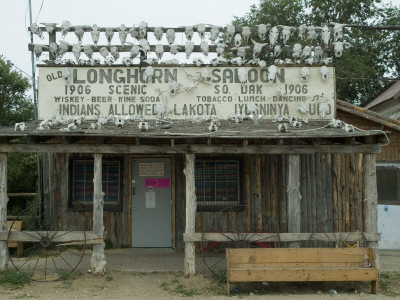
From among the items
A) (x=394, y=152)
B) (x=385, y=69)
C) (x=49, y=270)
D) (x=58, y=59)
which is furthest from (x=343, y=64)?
(x=49, y=270)

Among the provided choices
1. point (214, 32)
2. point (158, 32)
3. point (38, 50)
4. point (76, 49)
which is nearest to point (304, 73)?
point (214, 32)

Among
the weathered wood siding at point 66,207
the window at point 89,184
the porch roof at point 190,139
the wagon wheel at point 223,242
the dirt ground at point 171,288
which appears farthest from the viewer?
the window at point 89,184

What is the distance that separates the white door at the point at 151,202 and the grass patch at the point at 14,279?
300cm

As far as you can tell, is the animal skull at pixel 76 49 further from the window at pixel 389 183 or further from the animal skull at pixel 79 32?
the window at pixel 389 183

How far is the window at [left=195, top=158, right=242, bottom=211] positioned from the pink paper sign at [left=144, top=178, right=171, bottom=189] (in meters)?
0.72

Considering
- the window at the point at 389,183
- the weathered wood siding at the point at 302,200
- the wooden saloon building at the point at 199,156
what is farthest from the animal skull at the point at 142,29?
the window at the point at 389,183

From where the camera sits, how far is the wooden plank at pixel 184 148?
8250 millimetres

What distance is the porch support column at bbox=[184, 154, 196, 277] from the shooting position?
26.8ft

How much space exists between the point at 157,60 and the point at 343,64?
13.3 metres

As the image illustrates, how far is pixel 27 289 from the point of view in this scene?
7523 mm

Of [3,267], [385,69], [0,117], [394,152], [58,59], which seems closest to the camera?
[3,267]

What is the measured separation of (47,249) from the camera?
863 centimetres

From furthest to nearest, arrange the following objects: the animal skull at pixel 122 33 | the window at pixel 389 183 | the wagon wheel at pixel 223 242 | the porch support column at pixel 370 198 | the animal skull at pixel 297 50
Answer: the window at pixel 389 183
the animal skull at pixel 297 50
the animal skull at pixel 122 33
the porch support column at pixel 370 198
the wagon wheel at pixel 223 242

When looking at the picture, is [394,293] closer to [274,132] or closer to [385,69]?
[274,132]
